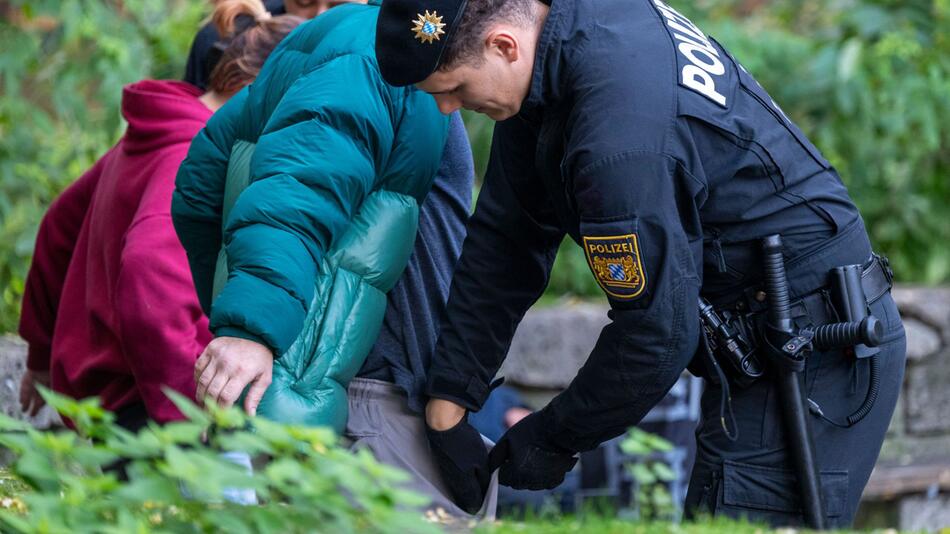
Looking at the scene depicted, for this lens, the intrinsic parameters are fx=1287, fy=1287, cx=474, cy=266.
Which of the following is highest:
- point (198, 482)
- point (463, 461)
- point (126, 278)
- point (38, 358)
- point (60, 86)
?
point (198, 482)

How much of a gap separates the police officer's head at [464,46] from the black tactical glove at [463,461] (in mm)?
772

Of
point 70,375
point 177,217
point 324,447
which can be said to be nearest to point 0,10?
point 70,375

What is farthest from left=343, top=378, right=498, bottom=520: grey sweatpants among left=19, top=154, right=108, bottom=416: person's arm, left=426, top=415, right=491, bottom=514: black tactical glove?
left=19, top=154, right=108, bottom=416: person's arm

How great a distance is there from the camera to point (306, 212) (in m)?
2.48

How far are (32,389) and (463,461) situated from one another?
1.70 metres

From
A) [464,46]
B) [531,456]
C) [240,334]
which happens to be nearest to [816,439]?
[531,456]

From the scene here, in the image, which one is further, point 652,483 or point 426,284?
point 652,483

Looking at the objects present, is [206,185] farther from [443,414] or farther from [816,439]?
[816,439]

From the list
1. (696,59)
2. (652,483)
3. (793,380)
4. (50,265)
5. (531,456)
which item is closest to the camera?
(696,59)

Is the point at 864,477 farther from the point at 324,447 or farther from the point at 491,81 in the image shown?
the point at 324,447

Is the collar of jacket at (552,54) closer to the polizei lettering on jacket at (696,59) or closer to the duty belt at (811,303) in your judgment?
the polizei lettering on jacket at (696,59)

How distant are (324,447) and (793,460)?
1.24m

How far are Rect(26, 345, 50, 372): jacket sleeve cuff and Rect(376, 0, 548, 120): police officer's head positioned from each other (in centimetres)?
184

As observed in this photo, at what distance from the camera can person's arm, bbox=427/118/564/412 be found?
2.82 m
